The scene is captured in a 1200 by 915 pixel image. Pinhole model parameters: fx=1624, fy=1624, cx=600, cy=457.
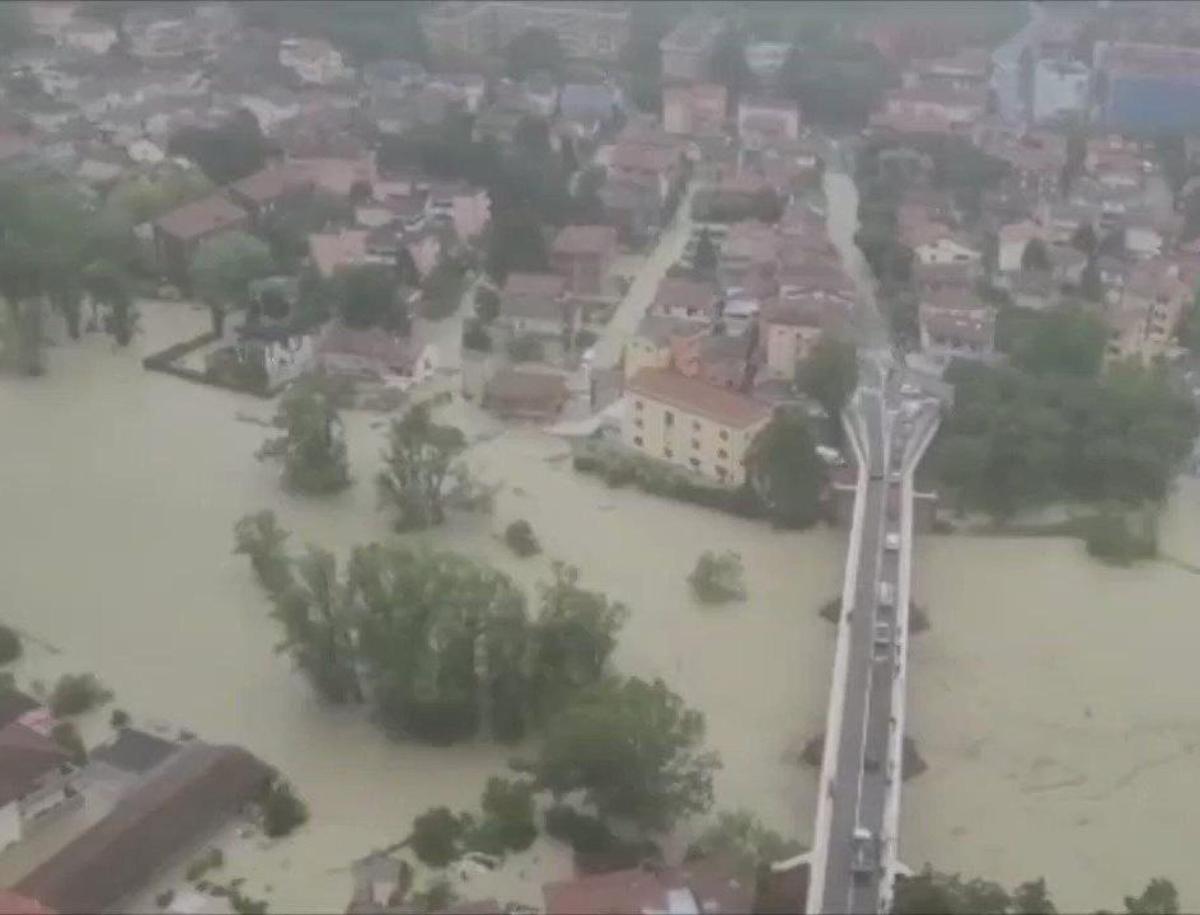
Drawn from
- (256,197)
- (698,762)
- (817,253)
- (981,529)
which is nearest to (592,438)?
(981,529)

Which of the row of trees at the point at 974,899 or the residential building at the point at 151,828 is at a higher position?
the row of trees at the point at 974,899

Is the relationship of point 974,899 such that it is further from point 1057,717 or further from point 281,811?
point 281,811

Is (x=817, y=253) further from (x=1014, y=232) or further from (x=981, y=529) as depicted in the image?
(x=981, y=529)

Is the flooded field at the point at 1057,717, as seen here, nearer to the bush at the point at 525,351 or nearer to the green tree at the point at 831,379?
the green tree at the point at 831,379

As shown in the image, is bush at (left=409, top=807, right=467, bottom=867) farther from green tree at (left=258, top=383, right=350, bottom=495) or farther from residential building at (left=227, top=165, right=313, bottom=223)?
residential building at (left=227, top=165, right=313, bottom=223)

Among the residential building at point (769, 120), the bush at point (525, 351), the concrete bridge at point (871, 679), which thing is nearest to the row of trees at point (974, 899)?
the concrete bridge at point (871, 679)
